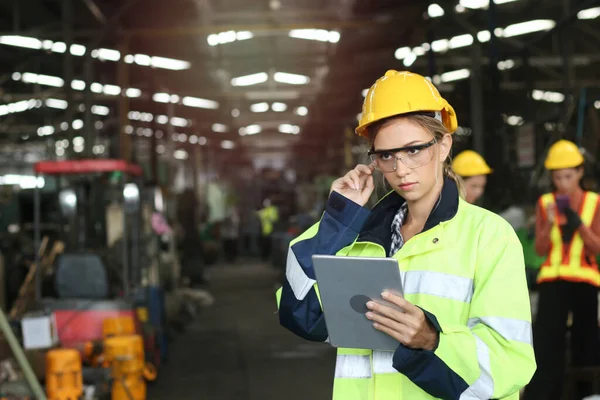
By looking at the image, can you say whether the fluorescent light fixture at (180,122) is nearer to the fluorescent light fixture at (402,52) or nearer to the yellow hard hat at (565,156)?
the fluorescent light fixture at (402,52)

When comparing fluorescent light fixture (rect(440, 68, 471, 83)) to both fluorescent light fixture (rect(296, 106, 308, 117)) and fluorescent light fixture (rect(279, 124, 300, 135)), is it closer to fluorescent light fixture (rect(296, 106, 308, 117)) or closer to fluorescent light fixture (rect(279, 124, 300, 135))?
fluorescent light fixture (rect(296, 106, 308, 117))

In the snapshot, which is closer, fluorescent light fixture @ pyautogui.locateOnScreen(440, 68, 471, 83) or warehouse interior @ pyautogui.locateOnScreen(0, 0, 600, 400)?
warehouse interior @ pyautogui.locateOnScreen(0, 0, 600, 400)

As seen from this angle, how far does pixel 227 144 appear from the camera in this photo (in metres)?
32.1

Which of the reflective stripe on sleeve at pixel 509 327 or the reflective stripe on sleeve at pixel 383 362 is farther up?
the reflective stripe on sleeve at pixel 509 327

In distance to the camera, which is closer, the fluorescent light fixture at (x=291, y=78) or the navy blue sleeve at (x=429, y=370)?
the navy blue sleeve at (x=429, y=370)

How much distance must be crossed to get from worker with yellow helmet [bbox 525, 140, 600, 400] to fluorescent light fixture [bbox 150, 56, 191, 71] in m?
10.8

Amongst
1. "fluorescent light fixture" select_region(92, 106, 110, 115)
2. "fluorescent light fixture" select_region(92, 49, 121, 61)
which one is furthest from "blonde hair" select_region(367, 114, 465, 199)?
"fluorescent light fixture" select_region(92, 106, 110, 115)

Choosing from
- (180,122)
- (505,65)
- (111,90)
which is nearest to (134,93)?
(111,90)

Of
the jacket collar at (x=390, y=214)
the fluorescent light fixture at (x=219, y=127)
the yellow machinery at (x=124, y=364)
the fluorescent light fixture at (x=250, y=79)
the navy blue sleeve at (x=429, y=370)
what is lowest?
the yellow machinery at (x=124, y=364)

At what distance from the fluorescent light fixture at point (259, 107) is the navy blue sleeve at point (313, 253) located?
20123 millimetres

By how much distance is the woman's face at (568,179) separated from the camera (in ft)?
16.3

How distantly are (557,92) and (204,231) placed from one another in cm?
987

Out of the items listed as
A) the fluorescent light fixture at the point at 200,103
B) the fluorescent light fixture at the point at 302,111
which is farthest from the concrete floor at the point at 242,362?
the fluorescent light fixture at the point at 302,111

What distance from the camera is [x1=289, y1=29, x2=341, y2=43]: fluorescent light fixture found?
500 inches
